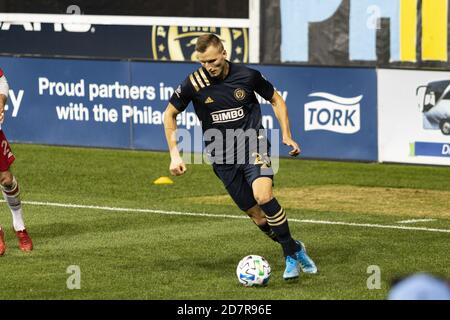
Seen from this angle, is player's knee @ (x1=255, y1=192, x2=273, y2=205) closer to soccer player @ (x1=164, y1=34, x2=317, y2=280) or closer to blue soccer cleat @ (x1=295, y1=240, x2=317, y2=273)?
soccer player @ (x1=164, y1=34, x2=317, y2=280)

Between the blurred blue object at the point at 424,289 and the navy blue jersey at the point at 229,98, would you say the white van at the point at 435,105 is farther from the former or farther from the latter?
the blurred blue object at the point at 424,289

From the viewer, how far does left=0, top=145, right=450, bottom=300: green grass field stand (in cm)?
1122

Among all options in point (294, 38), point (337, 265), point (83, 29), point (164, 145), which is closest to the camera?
point (337, 265)

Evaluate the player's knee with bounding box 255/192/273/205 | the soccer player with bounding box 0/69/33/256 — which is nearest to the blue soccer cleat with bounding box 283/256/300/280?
the player's knee with bounding box 255/192/273/205

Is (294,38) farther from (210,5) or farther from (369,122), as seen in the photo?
(369,122)

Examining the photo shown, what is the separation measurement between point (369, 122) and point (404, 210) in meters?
4.96

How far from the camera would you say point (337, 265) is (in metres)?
12.4

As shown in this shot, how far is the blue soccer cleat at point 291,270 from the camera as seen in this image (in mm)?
11320

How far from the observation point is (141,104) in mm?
24125

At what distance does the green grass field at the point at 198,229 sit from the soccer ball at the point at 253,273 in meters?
0.12

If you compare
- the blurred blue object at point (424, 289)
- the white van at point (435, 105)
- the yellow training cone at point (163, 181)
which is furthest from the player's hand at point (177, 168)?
the white van at point (435, 105)

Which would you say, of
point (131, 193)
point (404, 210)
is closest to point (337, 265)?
point (404, 210)

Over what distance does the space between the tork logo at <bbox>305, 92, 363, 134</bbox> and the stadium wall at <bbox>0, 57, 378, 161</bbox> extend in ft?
0.06
